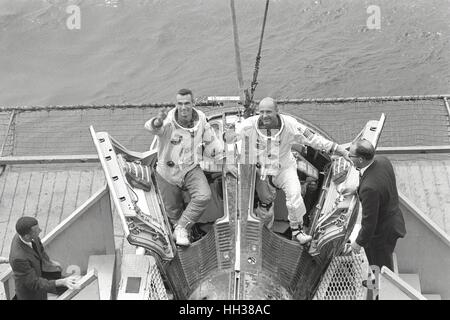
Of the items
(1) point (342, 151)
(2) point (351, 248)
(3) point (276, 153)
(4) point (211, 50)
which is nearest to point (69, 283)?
(3) point (276, 153)

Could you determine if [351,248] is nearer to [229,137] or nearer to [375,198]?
[375,198]

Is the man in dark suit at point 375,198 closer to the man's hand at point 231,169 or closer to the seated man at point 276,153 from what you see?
the seated man at point 276,153

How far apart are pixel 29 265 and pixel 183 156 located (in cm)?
163

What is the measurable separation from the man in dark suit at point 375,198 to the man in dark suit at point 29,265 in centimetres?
222

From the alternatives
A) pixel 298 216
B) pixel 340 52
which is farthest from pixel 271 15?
pixel 298 216

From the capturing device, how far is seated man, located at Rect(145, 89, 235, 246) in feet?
21.0

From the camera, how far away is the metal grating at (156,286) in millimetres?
5820

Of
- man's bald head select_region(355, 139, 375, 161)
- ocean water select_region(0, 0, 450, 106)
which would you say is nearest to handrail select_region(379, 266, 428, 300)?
man's bald head select_region(355, 139, 375, 161)

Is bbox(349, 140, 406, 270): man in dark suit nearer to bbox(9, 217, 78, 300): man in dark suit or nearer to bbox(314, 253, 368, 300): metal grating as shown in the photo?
bbox(314, 253, 368, 300): metal grating

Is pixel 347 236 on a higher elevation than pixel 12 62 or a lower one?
lower

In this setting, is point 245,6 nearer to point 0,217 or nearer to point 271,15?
point 271,15

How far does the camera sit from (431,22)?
53.3 feet

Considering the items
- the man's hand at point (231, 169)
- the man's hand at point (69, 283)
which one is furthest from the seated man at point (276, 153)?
the man's hand at point (69, 283)

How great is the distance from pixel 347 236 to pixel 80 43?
12.1 meters
